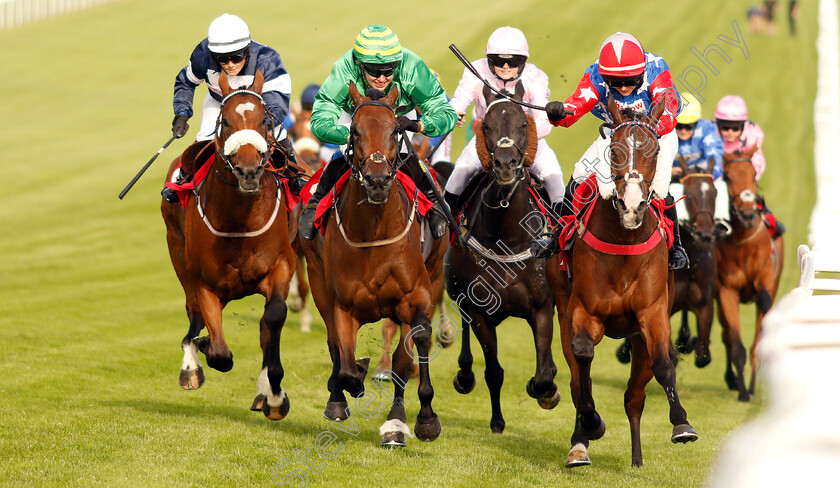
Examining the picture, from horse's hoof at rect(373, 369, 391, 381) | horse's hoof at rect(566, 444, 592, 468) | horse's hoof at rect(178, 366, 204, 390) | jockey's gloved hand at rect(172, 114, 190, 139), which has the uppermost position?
jockey's gloved hand at rect(172, 114, 190, 139)

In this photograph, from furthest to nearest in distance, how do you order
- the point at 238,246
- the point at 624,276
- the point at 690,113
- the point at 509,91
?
the point at 690,113
the point at 509,91
the point at 238,246
the point at 624,276

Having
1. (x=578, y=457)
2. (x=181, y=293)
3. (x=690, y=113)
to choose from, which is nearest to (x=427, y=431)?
(x=578, y=457)

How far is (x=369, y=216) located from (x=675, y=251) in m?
2.02

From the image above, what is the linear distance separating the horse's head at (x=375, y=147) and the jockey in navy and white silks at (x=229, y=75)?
1163 millimetres

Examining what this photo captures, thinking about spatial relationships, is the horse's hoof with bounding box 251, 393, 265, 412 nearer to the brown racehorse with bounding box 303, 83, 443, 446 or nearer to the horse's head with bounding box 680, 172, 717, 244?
the brown racehorse with bounding box 303, 83, 443, 446

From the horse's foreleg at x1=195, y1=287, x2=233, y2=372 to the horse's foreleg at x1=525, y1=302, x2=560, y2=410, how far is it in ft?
7.16

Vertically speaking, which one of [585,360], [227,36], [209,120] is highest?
[227,36]

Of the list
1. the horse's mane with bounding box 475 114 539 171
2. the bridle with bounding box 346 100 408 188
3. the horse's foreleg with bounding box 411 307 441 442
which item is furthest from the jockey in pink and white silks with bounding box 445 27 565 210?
the horse's foreleg with bounding box 411 307 441 442

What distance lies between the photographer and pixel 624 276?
616cm

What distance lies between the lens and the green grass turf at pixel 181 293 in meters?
6.48

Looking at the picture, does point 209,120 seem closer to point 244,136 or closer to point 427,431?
point 244,136

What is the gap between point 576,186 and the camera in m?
7.23

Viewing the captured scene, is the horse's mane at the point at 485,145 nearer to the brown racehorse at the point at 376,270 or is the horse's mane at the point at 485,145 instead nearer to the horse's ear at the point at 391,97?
the brown racehorse at the point at 376,270

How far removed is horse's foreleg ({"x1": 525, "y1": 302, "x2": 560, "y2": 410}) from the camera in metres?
7.46
